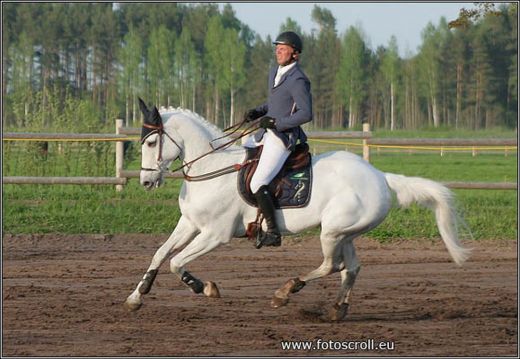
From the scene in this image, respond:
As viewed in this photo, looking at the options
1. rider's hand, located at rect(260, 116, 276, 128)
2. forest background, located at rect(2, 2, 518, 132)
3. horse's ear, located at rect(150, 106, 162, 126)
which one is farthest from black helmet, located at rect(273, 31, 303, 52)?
forest background, located at rect(2, 2, 518, 132)

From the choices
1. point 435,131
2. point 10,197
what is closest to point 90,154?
point 10,197

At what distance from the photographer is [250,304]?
10070 mm

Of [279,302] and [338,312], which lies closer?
[338,312]

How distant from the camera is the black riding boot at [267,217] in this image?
31.0 feet

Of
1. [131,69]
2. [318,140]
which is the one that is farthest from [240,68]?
[318,140]

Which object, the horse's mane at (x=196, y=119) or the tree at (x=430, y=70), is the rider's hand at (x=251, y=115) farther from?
the tree at (x=430, y=70)

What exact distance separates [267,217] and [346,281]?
992mm

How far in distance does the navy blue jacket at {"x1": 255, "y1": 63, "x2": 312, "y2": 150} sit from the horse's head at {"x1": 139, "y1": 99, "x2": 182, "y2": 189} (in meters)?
1.03

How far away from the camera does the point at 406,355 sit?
7738mm

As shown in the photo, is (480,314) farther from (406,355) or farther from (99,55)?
(99,55)

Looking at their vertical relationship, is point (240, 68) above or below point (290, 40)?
above

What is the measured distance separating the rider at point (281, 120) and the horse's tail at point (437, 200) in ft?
3.89

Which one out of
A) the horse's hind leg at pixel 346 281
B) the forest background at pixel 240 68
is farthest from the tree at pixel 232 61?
the horse's hind leg at pixel 346 281

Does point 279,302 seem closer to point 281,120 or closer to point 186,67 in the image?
point 281,120
